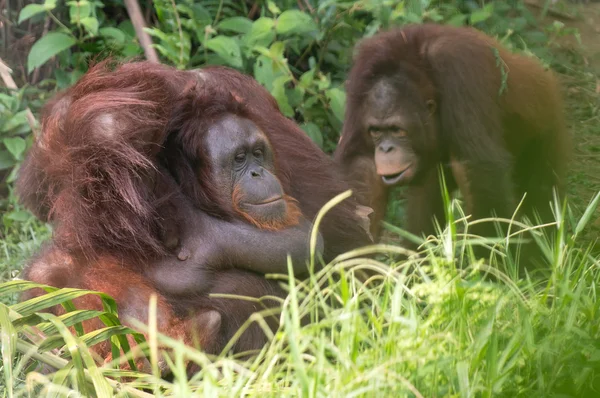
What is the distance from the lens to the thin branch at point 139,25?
15.0 ft

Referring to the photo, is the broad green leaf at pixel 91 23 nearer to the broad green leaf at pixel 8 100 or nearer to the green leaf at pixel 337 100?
the broad green leaf at pixel 8 100

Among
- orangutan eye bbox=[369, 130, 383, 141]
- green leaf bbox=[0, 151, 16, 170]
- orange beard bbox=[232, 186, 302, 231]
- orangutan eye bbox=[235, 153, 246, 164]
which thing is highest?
orangutan eye bbox=[235, 153, 246, 164]

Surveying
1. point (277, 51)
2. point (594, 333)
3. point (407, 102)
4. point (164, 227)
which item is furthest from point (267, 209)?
point (277, 51)

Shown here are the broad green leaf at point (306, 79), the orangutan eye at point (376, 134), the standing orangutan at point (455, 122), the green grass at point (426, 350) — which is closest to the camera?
the green grass at point (426, 350)

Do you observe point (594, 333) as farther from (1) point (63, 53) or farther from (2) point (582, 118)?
(1) point (63, 53)

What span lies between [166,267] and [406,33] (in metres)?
1.87

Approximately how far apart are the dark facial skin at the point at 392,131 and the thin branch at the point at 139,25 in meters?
1.23

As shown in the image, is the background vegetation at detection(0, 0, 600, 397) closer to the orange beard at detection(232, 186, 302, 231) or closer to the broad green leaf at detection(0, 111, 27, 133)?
the broad green leaf at detection(0, 111, 27, 133)

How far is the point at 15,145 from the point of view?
4.38m

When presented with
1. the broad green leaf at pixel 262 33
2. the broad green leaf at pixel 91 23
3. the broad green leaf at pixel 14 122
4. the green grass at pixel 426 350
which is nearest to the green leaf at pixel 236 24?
the broad green leaf at pixel 262 33

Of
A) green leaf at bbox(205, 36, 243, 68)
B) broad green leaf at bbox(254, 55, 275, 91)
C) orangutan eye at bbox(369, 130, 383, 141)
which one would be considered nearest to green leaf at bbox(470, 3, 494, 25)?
orangutan eye at bbox(369, 130, 383, 141)

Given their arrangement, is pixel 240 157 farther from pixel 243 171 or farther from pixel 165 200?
pixel 165 200

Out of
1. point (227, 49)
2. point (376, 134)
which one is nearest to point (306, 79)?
point (227, 49)

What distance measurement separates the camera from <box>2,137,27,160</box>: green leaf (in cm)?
434
